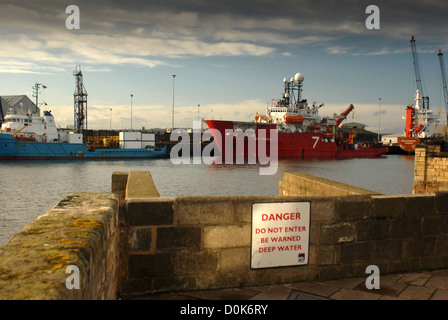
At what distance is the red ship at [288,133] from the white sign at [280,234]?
164 feet

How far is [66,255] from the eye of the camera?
2102mm

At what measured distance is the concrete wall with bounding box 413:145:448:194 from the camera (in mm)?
18188

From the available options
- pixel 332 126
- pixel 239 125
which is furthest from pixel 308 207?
pixel 332 126

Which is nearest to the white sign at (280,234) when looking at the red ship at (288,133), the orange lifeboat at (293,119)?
the red ship at (288,133)

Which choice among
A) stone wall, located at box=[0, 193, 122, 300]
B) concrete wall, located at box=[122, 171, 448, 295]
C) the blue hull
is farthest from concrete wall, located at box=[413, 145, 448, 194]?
the blue hull

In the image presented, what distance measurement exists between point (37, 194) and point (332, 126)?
59406mm

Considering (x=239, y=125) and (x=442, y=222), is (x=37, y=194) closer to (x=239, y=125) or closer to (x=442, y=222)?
(x=442, y=222)

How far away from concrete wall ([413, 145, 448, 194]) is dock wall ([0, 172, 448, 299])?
1631 cm

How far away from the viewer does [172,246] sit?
3572mm

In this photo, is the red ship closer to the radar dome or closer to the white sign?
the radar dome

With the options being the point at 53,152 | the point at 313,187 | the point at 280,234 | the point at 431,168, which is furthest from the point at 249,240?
the point at 53,152

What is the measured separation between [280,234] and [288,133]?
54.5m

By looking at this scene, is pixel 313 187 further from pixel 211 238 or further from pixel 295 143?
pixel 295 143

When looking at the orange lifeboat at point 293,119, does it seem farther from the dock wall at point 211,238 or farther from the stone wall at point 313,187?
the dock wall at point 211,238
